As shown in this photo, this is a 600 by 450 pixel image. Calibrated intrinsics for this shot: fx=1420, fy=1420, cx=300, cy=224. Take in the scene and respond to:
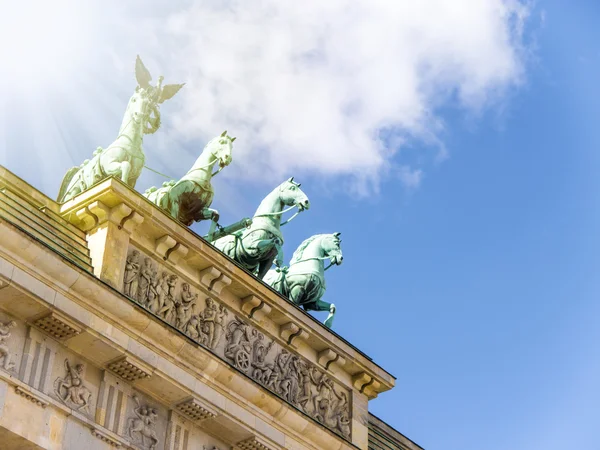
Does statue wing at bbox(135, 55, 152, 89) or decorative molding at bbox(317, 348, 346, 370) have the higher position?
statue wing at bbox(135, 55, 152, 89)

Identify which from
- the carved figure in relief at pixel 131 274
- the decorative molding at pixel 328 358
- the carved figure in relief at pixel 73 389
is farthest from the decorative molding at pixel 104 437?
the decorative molding at pixel 328 358

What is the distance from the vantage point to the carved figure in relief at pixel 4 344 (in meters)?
20.4

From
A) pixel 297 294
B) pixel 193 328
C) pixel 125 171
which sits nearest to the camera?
pixel 193 328

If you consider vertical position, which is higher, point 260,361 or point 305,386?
point 305,386

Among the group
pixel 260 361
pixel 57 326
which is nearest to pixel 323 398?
pixel 260 361

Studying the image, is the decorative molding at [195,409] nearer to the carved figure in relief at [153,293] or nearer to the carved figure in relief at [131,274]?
the carved figure in relief at [153,293]

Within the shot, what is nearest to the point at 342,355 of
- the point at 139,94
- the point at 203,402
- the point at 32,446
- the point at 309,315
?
the point at 309,315

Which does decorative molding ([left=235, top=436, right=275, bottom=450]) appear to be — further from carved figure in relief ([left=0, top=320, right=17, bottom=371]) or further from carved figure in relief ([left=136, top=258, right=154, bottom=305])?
carved figure in relief ([left=0, top=320, right=17, bottom=371])

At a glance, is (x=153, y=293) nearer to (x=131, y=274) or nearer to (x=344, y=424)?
(x=131, y=274)

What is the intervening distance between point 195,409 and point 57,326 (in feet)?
9.77

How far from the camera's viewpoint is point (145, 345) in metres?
22.3

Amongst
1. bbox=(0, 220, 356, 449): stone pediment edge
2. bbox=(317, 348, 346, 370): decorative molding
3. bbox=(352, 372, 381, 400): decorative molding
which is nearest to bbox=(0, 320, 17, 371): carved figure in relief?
bbox=(0, 220, 356, 449): stone pediment edge

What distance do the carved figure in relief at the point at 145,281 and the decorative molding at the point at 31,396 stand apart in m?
2.89

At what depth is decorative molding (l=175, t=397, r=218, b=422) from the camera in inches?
895
